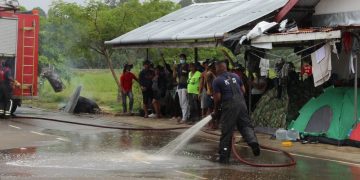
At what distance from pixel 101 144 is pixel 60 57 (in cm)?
2136

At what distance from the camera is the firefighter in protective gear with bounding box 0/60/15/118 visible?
59.3 feet

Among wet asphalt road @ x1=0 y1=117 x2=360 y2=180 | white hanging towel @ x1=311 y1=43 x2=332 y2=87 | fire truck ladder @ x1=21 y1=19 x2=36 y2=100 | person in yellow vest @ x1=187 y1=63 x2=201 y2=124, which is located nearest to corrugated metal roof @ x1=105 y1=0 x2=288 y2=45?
person in yellow vest @ x1=187 y1=63 x2=201 y2=124

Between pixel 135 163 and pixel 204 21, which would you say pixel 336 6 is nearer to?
pixel 204 21

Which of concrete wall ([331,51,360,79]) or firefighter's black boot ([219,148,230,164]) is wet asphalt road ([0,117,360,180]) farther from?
concrete wall ([331,51,360,79])

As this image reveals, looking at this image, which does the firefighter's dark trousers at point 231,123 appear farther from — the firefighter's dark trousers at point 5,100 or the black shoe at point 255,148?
the firefighter's dark trousers at point 5,100

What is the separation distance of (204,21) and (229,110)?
790 cm

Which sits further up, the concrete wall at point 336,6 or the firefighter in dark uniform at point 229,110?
the concrete wall at point 336,6

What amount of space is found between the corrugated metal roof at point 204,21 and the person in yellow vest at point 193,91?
3.39 feet

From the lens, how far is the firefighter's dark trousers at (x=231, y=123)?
10.7 metres

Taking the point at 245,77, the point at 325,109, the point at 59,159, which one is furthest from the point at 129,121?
the point at 59,159

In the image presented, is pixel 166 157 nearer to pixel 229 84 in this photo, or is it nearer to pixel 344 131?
pixel 229 84

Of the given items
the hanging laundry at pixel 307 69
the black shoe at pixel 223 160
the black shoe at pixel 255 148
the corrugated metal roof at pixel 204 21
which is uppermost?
the corrugated metal roof at pixel 204 21

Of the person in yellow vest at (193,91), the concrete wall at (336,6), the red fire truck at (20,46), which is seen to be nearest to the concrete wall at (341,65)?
the concrete wall at (336,6)

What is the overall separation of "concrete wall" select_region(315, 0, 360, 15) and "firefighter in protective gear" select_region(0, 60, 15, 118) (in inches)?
361
